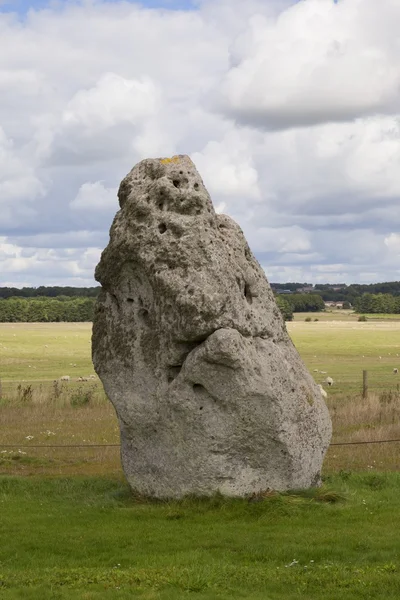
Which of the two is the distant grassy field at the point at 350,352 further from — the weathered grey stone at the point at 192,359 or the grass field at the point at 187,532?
the weathered grey stone at the point at 192,359

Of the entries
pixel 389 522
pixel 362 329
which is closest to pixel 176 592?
pixel 389 522

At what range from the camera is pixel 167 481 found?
55.4 feet

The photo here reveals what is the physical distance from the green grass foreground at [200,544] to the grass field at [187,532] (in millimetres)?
23

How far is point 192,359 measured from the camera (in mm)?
16188

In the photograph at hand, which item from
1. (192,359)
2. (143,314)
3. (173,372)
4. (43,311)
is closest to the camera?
(192,359)

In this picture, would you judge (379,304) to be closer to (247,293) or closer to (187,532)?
(247,293)

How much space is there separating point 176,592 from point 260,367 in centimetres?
614

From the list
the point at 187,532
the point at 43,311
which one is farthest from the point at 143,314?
the point at 43,311

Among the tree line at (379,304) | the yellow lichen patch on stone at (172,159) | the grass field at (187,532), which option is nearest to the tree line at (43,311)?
the tree line at (379,304)

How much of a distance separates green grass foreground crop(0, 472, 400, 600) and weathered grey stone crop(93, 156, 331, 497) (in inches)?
27.7

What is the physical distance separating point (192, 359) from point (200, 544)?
375 cm

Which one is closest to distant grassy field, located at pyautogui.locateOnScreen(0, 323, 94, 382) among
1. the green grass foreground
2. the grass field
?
the grass field

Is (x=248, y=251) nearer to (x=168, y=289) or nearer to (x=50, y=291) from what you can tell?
(x=168, y=289)

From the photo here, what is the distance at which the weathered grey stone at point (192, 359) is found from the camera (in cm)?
1616
